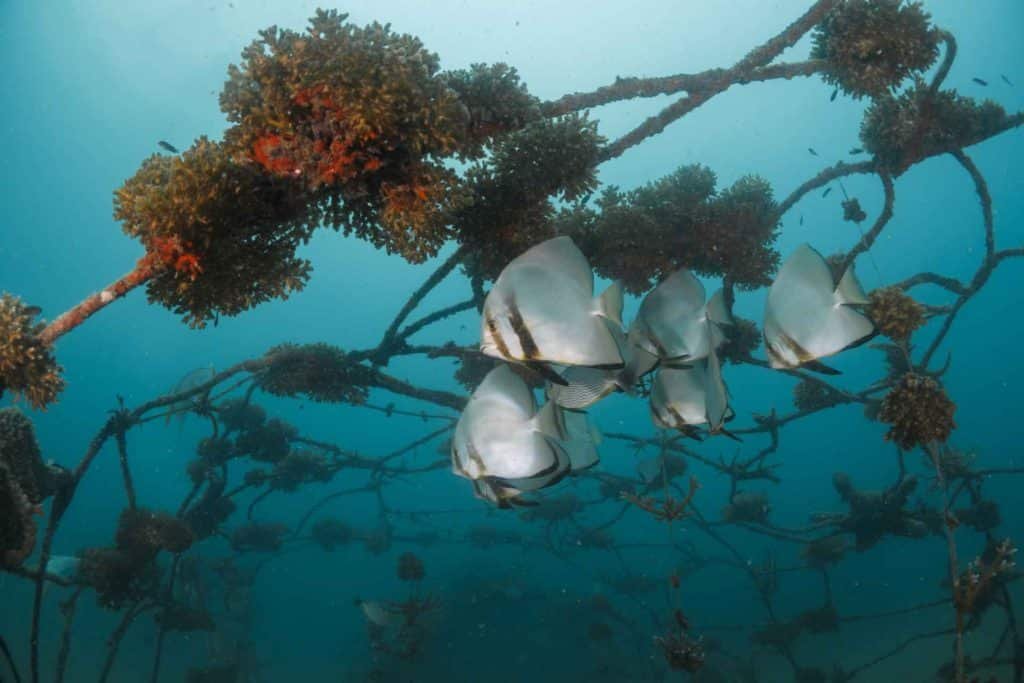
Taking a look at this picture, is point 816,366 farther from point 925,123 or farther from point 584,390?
point 925,123

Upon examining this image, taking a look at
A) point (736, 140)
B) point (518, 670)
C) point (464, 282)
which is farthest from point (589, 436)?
point (464, 282)

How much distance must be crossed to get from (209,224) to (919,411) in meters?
5.39

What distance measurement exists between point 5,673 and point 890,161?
10.2 meters

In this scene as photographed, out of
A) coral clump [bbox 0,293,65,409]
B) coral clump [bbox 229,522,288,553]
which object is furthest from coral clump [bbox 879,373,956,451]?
coral clump [bbox 229,522,288,553]

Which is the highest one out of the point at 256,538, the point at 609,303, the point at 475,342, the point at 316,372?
the point at 475,342

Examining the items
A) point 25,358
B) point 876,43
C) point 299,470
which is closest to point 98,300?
point 25,358

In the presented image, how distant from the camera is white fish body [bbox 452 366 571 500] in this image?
314cm

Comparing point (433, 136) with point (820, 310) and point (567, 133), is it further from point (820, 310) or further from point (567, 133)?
point (820, 310)

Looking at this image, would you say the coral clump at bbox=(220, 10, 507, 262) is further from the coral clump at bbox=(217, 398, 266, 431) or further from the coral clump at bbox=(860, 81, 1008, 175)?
the coral clump at bbox=(217, 398, 266, 431)

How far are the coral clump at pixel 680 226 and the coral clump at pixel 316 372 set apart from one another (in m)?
3.41

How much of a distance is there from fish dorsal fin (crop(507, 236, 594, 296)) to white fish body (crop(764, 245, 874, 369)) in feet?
4.36

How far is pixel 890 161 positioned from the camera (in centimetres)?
548

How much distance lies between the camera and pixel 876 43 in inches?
171

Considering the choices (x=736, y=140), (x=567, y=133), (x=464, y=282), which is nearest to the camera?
(x=567, y=133)
